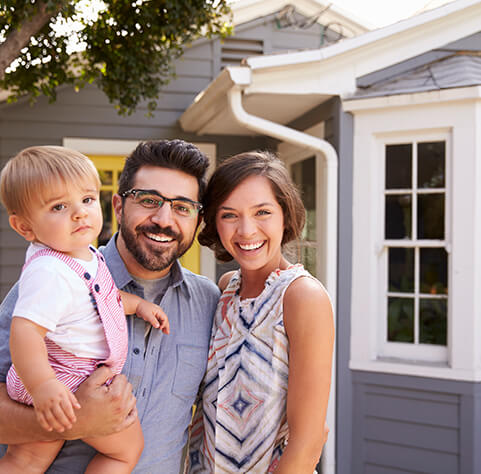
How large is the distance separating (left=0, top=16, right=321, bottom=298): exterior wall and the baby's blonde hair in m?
3.84

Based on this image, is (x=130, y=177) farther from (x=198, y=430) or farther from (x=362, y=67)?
(x=362, y=67)

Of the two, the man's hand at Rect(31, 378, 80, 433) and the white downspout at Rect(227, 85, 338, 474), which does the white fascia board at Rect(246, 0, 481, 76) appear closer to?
the white downspout at Rect(227, 85, 338, 474)

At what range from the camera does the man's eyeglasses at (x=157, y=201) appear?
174 cm

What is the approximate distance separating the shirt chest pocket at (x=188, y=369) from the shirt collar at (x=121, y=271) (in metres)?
0.22

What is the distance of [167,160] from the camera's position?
1.78 metres

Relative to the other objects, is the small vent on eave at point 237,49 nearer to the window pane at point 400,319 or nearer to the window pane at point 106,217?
the window pane at point 106,217

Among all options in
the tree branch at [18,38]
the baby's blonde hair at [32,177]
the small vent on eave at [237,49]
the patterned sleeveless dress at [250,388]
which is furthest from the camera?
the small vent on eave at [237,49]

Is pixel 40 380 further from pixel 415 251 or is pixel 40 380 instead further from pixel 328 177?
pixel 415 251

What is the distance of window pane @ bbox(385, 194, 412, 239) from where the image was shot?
3.89 metres

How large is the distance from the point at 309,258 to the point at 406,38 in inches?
73.5

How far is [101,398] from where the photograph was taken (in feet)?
4.75

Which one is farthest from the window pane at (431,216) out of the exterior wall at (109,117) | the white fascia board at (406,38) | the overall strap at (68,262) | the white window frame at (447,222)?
the overall strap at (68,262)

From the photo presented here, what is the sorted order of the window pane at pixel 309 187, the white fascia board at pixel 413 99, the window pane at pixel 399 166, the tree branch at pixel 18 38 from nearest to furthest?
the tree branch at pixel 18 38 → the white fascia board at pixel 413 99 → the window pane at pixel 399 166 → the window pane at pixel 309 187

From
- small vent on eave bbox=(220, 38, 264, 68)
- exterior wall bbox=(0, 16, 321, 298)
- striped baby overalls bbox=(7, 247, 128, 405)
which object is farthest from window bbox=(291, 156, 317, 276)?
striped baby overalls bbox=(7, 247, 128, 405)
